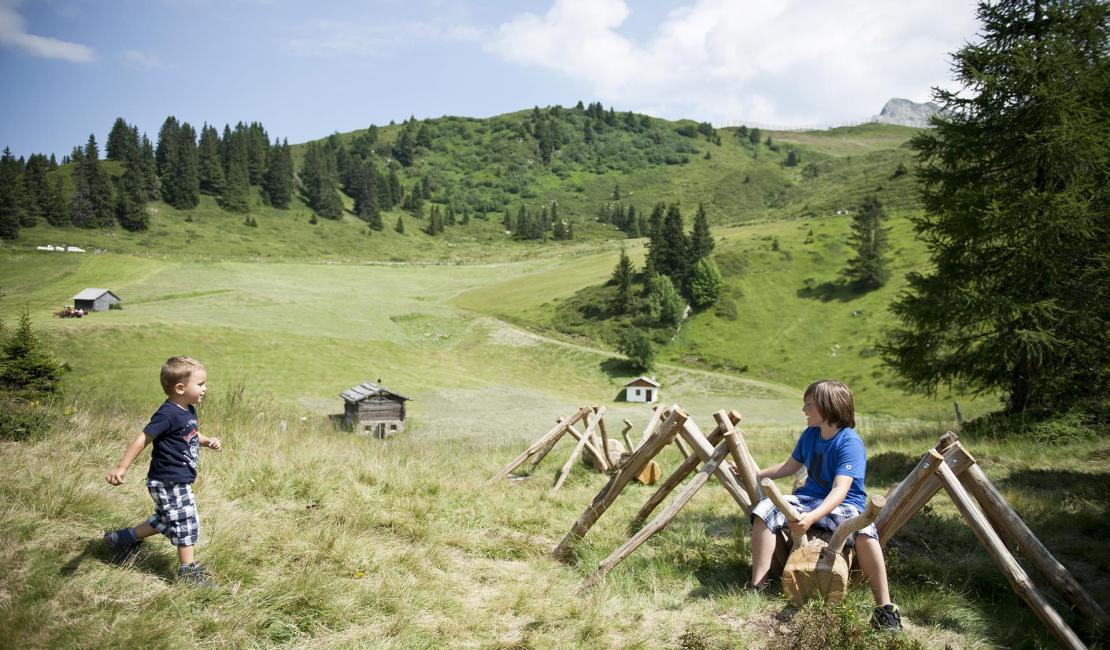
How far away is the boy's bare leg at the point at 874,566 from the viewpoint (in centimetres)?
494

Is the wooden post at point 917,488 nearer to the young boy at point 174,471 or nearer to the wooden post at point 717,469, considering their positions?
the wooden post at point 717,469

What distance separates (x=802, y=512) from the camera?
5.47 meters

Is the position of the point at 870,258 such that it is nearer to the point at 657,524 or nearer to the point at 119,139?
the point at 657,524

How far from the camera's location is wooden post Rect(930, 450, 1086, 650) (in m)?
4.62

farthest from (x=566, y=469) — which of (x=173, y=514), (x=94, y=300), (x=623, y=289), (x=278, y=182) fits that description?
(x=278, y=182)

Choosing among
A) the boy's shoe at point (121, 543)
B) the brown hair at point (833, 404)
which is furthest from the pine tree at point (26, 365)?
the brown hair at point (833, 404)

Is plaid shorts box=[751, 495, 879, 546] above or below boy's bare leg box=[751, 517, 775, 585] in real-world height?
above

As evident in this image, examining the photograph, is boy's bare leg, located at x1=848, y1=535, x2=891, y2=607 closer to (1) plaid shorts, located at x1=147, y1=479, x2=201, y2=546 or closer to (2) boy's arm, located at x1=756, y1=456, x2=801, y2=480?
(2) boy's arm, located at x1=756, y1=456, x2=801, y2=480

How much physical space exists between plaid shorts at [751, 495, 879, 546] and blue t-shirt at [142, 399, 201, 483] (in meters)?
5.21

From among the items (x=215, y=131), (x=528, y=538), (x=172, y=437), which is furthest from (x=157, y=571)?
(x=215, y=131)

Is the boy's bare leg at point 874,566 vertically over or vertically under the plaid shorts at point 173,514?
under

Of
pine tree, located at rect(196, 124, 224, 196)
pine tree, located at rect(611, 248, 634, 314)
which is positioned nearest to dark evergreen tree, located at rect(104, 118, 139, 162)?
pine tree, located at rect(196, 124, 224, 196)

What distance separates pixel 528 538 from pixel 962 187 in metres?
16.7

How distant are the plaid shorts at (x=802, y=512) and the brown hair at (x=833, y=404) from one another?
79cm
